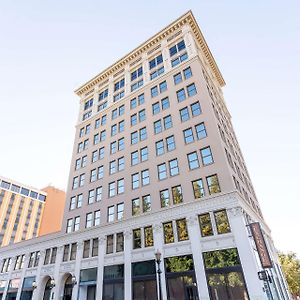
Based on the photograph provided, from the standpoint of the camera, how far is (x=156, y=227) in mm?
27094

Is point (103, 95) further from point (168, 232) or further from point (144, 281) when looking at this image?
point (144, 281)

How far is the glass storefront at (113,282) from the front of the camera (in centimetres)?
2681

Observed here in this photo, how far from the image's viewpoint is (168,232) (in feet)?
86.0

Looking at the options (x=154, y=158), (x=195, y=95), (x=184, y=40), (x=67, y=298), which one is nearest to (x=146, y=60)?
(x=184, y=40)

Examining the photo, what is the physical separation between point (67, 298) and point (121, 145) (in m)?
21.7

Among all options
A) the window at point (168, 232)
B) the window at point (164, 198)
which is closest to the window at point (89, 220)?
the window at point (164, 198)

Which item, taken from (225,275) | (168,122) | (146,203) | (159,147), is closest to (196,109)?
(168,122)

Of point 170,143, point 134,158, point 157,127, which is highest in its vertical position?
point 157,127

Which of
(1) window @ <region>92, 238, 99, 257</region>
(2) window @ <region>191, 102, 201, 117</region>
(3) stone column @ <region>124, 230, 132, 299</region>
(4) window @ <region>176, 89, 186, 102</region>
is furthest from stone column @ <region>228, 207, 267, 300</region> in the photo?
(1) window @ <region>92, 238, 99, 257</region>

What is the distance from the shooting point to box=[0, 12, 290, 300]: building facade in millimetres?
22828

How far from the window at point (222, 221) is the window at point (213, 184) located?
216cm

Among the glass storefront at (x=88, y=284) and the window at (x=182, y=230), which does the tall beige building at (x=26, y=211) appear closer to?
the glass storefront at (x=88, y=284)

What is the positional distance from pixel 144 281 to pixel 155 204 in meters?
7.99

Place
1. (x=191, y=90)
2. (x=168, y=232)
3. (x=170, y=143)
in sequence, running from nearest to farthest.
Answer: (x=168, y=232) → (x=170, y=143) → (x=191, y=90)
